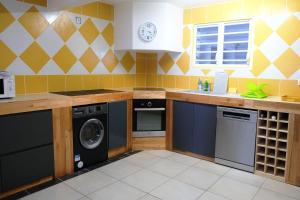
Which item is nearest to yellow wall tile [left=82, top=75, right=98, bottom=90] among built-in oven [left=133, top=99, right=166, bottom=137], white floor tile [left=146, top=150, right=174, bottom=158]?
built-in oven [left=133, top=99, right=166, bottom=137]

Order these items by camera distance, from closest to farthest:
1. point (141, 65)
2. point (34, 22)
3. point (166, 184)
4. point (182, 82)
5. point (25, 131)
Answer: point (25, 131)
point (166, 184)
point (34, 22)
point (182, 82)
point (141, 65)

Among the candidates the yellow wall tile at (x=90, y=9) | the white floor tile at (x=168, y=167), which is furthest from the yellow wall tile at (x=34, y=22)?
the white floor tile at (x=168, y=167)

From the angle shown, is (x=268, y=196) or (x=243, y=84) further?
(x=243, y=84)

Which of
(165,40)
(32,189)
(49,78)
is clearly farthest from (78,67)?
(32,189)

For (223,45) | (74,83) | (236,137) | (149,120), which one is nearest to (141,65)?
(149,120)

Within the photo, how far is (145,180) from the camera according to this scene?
100.0 inches

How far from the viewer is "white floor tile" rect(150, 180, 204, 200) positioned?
222cm

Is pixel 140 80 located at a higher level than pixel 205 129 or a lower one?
higher

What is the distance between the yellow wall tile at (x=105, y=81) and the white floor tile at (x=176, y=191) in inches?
71.7

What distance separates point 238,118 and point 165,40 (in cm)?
154

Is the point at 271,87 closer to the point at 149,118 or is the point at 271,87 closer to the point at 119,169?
the point at 149,118

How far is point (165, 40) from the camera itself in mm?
3479

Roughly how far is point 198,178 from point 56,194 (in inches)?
58.2

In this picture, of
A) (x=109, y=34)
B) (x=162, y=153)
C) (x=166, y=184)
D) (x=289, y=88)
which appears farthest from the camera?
(x=109, y=34)
